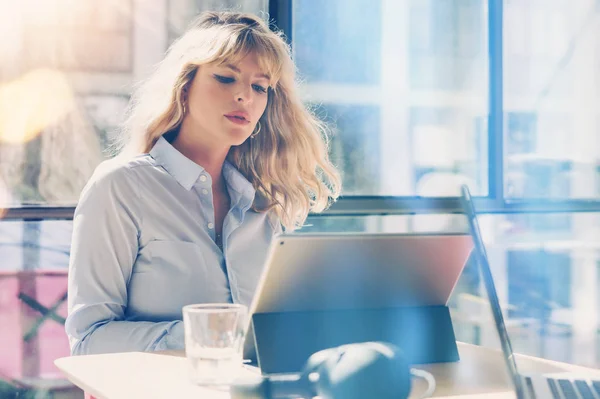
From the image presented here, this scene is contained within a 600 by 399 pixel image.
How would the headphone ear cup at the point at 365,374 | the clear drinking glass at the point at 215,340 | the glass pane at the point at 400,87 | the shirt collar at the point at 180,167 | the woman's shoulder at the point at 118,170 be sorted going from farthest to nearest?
the glass pane at the point at 400,87
the shirt collar at the point at 180,167
the woman's shoulder at the point at 118,170
the clear drinking glass at the point at 215,340
the headphone ear cup at the point at 365,374

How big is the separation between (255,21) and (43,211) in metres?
1.07

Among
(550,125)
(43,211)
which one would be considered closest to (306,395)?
(43,211)

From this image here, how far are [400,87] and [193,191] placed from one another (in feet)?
5.41

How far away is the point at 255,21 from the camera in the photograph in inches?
78.8

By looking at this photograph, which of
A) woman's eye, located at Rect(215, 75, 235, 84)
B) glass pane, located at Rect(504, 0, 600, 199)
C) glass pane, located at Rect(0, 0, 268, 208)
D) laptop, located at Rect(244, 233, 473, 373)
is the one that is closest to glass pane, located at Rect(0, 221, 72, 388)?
glass pane, located at Rect(0, 0, 268, 208)

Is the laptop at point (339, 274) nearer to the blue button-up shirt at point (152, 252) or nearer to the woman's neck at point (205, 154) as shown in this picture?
the blue button-up shirt at point (152, 252)

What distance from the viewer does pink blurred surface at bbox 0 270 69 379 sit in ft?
8.86

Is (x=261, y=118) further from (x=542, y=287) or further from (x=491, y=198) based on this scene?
(x=542, y=287)

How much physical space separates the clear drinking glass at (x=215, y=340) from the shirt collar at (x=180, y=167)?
0.81 m

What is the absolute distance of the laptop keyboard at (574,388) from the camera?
3.11 ft

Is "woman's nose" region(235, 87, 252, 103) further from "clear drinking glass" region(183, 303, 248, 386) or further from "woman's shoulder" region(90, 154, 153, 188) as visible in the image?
"clear drinking glass" region(183, 303, 248, 386)

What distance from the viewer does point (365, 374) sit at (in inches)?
35.2

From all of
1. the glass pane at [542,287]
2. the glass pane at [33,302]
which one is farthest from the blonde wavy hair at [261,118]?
the glass pane at [542,287]

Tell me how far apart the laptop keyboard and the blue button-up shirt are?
2.38 feet
